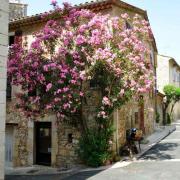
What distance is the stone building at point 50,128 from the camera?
45.4ft

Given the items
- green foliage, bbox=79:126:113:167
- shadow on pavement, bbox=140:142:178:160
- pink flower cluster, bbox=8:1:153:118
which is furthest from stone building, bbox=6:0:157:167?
shadow on pavement, bbox=140:142:178:160

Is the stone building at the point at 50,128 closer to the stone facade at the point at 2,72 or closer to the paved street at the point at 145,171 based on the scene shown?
the paved street at the point at 145,171

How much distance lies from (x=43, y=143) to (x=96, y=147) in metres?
3.76

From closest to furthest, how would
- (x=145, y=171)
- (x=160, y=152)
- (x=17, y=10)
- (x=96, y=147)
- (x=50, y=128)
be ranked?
(x=145, y=171), (x=96, y=147), (x=160, y=152), (x=50, y=128), (x=17, y=10)

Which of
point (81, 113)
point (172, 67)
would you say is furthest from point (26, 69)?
point (172, 67)

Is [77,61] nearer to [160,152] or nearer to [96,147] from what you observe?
[96,147]

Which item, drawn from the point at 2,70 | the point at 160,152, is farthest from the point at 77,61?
the point at 160,152

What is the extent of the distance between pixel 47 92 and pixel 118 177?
172 inches

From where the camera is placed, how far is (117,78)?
493 inches

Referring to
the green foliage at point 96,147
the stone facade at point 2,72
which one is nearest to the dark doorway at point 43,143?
the green foliage at point 96,147

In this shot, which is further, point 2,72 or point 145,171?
point 145,171

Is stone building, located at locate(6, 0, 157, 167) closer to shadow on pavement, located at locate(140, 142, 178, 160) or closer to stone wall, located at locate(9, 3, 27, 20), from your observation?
shadow on pavement, located at locate(140, 142, 178, 160)

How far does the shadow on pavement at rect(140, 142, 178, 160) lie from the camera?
1329 centimetres

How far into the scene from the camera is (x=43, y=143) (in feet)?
51.0
